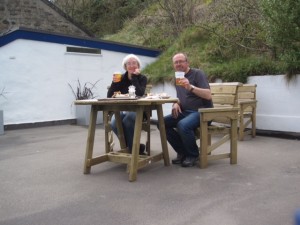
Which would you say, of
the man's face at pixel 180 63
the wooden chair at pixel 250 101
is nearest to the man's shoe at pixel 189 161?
the man's face at pixel 180 63

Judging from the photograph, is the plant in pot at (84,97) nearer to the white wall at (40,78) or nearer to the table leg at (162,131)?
the white wall at (40,78)

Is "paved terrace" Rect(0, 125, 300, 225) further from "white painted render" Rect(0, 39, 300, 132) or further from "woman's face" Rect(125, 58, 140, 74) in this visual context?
"white painted render" Rect(0, 39, 300, 132)

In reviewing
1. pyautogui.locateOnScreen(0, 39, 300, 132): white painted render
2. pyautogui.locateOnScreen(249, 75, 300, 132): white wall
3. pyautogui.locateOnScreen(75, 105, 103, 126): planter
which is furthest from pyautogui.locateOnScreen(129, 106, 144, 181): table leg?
pyautogui.locateOnScreen(75, 105, 103, 126): planter

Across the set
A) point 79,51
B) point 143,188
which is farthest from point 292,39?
point 79,51

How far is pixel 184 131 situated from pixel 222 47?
16.1ft

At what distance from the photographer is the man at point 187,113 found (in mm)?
4379

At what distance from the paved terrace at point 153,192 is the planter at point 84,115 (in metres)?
3.82

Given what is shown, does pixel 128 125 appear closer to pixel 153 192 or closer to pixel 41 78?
pixel 153 192

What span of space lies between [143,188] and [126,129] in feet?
3.84

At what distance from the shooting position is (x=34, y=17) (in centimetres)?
1539

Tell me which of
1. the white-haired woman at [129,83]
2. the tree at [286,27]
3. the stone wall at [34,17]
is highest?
the stone wall at [34,17]

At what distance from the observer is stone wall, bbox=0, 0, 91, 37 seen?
48.3 feet

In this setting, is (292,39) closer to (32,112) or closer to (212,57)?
(212,57)

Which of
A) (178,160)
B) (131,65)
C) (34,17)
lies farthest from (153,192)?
(34,17)
